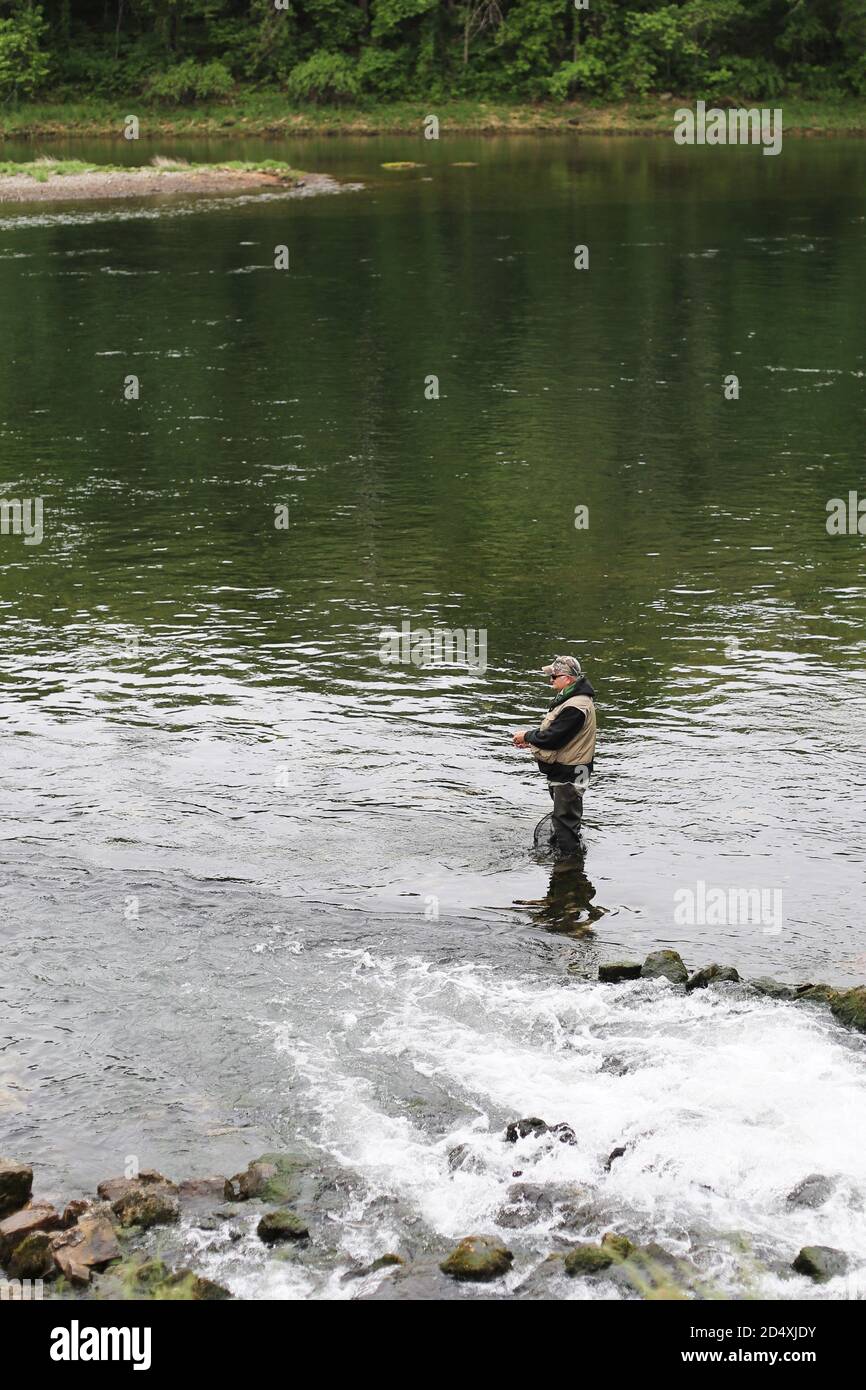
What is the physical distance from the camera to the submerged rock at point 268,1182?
41.8 ft

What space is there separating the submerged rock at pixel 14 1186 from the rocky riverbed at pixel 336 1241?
10 millimetres

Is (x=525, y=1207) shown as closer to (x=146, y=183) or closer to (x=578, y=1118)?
(x=578, y=1118)

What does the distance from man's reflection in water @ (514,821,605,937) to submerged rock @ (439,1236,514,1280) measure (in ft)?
17.6

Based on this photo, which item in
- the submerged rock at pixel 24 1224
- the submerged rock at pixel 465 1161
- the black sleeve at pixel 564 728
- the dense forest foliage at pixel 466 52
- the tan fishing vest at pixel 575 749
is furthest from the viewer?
the dense forest foliage at pixel 466 52

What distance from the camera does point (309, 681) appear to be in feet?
78.0

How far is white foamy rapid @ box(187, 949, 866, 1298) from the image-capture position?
12195 mm

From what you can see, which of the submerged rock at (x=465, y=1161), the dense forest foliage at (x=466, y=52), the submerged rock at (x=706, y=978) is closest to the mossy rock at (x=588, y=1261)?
the submerged rock at (x=465, y=1161)

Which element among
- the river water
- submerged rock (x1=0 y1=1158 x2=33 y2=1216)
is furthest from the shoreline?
submerged rock (x1=0 y1=1158 x2=33 y2=1216)

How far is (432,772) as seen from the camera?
20.7m

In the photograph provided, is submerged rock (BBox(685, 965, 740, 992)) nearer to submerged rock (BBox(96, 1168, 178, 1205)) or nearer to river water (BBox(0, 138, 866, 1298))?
river water (BBox(0, 138, 866, 1298))

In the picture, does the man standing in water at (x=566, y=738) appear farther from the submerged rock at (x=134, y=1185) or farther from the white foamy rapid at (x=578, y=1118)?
the submerged rock at (x=134, y=1185)

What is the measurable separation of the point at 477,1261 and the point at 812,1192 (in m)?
2.77
